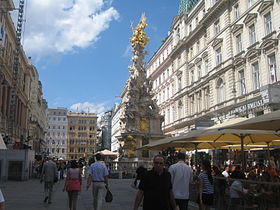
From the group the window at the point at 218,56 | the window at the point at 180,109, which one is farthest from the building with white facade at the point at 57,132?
the window at the point at 218,56

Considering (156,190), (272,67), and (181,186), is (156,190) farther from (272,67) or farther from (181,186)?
(272,67)

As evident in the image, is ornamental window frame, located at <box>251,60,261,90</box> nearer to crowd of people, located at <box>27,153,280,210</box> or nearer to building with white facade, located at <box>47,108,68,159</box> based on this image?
crowd of people, located at <box>27,153,280,210</box>

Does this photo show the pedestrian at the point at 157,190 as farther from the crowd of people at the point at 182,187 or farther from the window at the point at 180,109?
the window at the point at 180,109

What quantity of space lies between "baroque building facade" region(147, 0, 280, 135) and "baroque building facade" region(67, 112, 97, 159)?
2719 inches

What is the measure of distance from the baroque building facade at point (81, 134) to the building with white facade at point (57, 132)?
70.5 inches

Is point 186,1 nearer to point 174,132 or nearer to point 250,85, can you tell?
point 174,132

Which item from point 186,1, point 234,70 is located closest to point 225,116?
point 234,70

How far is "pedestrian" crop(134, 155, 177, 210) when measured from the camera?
521 cm

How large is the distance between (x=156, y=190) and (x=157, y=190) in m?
0.02

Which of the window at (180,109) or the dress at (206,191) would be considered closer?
the dress at (206,191)

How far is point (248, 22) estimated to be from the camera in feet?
105

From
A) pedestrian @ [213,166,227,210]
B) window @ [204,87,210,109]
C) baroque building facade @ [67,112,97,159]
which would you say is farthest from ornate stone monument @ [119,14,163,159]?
baroque building facade @ [67,112,97,159]

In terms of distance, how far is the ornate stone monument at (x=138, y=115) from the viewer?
1435 inches

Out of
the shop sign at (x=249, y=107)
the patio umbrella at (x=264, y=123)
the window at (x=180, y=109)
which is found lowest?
the patio umbrella at (x=264, y=123)
